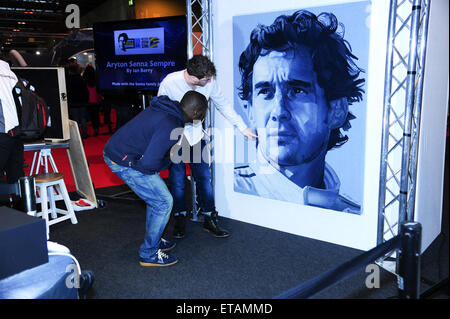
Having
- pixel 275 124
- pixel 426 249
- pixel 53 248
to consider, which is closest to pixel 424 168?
pixel 426 249

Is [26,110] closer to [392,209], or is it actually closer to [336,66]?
[336,66]

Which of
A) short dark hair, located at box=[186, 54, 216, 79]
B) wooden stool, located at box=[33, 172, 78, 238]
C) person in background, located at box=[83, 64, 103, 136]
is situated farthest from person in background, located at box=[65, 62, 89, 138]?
short dark hair, located at box=[186, 54, 216, 79]

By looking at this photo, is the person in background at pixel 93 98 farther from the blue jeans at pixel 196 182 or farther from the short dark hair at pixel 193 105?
the short dark hair at pixel 193 105

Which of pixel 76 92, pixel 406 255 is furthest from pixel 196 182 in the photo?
pixel 76 92

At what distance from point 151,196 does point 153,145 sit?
→ 1.39 ft

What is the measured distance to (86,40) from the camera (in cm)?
880

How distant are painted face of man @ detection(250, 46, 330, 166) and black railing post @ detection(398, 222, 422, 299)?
148 centimetres

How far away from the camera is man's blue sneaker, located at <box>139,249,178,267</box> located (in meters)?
2.90

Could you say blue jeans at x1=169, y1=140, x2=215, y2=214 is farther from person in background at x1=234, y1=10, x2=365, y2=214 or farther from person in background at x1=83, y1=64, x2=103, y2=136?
person in background at x1=83, y1=64, x2=103, y2=136

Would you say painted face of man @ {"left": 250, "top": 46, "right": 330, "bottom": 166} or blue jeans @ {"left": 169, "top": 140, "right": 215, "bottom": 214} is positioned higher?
painted face of man @ {"left": 250, "top": 46, "right": 330, "bottom": 166}

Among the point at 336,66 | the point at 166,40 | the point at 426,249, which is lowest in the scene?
the point at 426,249

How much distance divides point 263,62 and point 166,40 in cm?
132

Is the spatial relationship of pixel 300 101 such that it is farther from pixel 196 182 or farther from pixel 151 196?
pixel 151 196
